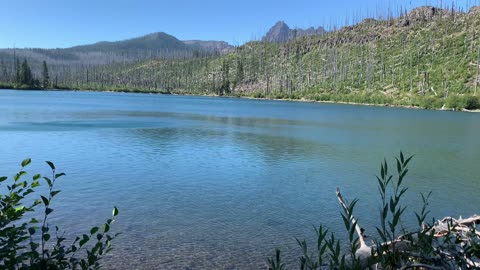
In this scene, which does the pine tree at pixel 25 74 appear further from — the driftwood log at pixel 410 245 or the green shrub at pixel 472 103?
the driftwood log at pixel 410 245

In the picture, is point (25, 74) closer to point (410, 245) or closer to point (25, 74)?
point (25, 74)

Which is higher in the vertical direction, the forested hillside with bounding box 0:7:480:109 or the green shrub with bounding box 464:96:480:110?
the forested hillside with bounding box 0:7:480:109

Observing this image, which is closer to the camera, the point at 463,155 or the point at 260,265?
the point at 260,265

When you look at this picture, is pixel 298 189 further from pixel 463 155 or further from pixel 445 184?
pixel 463 155

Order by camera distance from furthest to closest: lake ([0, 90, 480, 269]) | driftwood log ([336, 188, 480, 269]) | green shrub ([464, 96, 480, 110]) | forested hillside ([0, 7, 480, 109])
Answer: forested hillside ([0, 7, 480, 109]), green shrub ([464, 96, 480, 110]), lake ([0, 90, 480, 269]), driftwood log ([336, 188, 480, 269])

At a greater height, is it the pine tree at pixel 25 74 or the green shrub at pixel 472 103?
the pine tree at pixel 25 74

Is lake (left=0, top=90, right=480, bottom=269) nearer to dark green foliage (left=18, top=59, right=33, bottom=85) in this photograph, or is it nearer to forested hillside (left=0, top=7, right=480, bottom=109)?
forested hillside (left=0, top=7, right=480, bottom=109)

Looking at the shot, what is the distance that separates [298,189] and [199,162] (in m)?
7.63

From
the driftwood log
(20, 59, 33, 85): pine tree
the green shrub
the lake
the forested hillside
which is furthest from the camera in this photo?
(20, 59, 33, 85): pine tree

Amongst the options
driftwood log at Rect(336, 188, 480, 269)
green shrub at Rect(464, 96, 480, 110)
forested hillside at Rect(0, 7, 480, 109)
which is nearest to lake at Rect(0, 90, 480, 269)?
driftwood log at Rect(336, 188, 480, 269)

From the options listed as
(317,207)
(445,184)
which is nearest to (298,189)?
(317,207)

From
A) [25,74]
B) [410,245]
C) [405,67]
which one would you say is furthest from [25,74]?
[410,245]

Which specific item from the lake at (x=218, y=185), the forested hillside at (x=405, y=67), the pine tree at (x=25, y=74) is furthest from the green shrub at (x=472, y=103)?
the pine tree at (x=25, y=74)

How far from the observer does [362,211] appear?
14.6 meters
